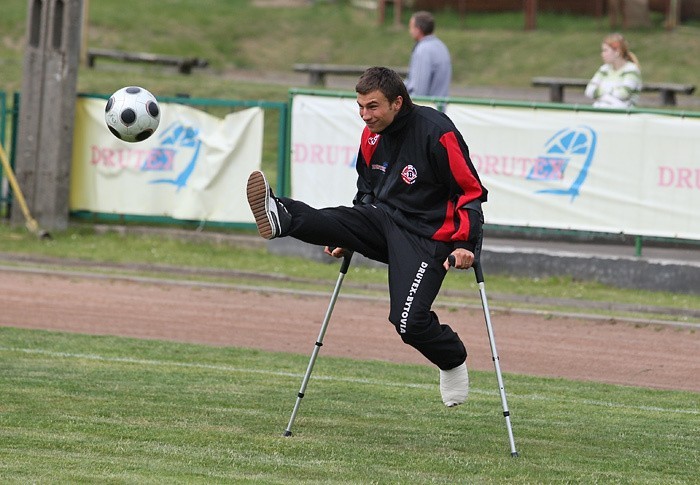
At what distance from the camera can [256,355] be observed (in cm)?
1110

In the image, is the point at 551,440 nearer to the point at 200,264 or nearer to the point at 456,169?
the point at 456,169

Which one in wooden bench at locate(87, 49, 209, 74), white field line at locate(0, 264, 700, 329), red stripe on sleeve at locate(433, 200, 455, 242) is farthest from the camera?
wooden bench at locate(87, 49, 209, 74)

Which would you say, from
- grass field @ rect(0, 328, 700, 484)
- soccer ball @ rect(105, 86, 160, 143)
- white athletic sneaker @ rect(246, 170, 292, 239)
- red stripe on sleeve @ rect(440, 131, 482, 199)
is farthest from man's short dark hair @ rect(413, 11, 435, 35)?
white athletic sneaker @ rect(246, 170, 292, 239)

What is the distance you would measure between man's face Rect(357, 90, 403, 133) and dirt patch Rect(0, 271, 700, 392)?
398 cm

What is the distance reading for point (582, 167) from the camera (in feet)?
53.4

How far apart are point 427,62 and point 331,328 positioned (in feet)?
17.4

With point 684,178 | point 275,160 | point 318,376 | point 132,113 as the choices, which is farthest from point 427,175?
point 275,160

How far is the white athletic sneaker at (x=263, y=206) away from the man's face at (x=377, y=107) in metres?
0.64

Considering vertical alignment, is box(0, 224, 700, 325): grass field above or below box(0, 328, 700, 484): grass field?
below

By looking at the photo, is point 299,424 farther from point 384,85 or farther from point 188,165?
point 188,165

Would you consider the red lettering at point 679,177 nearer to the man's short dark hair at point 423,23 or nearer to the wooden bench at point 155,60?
the man's short dark hair at point 423,23

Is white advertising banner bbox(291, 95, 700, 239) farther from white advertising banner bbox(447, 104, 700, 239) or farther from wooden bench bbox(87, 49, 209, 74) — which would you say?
wooden bench bbox(87, 49, 209, 74)

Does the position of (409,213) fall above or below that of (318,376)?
above

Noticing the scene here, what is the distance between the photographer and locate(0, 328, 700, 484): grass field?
691cm
